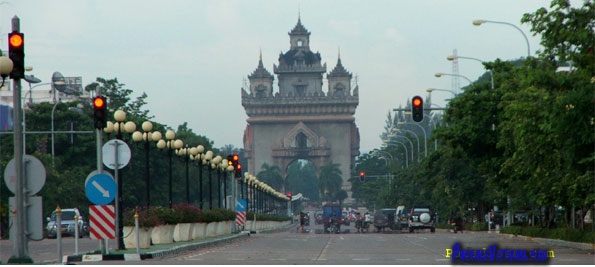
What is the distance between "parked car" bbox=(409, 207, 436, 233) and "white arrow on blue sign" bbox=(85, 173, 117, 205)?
53.1 meters

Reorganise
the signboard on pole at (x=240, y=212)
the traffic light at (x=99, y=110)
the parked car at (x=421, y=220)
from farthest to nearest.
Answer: the parked car at (x=421, y=220)
the signboard on pole at (x=240, y=212)
the traffic light at (x=99, y=110)

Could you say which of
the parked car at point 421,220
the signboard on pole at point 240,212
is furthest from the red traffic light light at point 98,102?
the parked car at point 421,220

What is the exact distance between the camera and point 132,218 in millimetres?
33688

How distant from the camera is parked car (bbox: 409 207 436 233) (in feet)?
255

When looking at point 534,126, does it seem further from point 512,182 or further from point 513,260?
point 512,182

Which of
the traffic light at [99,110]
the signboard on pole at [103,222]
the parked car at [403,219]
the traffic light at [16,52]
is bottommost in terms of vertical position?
the parked car at [403,219]

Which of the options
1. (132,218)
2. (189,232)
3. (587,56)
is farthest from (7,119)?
(587,56)

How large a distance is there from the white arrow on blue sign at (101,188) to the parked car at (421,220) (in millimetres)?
53142

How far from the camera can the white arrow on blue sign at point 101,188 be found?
25.6m

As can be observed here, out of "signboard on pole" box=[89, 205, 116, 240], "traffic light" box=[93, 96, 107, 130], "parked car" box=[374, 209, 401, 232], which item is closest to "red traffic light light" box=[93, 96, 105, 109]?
"traffic light" box=[93, 96, 107, 130]

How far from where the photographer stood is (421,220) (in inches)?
3091

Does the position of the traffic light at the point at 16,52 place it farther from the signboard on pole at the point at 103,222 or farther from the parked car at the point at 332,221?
the parked car at the point at 332,221

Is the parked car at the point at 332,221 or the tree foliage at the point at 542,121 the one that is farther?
the parked car at the point at 332,221

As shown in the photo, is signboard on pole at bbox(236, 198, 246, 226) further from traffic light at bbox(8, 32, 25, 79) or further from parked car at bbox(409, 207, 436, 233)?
traffic light at bbox(8, 32, 25, 79)
